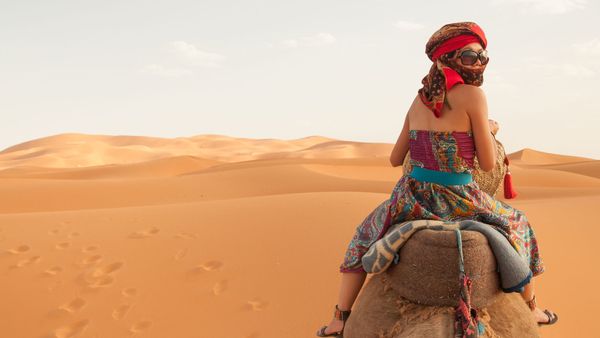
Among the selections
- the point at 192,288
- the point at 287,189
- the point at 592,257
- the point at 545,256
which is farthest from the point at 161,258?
the point at 287,189

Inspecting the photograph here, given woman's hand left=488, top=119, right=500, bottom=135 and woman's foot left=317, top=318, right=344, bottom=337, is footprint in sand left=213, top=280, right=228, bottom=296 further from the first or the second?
woman's hand left=488, top=119, right=500, bottom=135

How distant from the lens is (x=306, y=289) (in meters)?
5.49

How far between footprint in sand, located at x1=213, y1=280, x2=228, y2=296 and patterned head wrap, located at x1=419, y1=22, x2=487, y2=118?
3255mm

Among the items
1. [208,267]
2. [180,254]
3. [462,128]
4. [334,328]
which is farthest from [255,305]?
[462,128]

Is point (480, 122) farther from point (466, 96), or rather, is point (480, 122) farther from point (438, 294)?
point (438, 294)

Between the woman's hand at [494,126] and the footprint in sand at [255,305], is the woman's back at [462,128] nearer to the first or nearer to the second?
the woman's hand at [494,126]

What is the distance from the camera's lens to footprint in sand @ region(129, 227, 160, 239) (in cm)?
705

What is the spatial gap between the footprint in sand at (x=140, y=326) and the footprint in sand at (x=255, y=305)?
92 cm

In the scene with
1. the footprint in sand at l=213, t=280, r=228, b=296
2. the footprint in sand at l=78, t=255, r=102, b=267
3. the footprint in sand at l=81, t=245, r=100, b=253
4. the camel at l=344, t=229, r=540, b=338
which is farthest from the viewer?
the footprint in sand at l=81, t=245, r=100, b=253

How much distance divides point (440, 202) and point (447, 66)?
78cm

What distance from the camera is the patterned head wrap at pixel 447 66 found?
3.08 meters

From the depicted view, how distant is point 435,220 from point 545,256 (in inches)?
174

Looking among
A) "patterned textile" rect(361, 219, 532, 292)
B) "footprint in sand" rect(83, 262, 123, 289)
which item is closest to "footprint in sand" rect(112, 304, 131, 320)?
"footprint in sand" rect(83, 262, 123, 289)

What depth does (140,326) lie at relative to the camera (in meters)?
5.10
